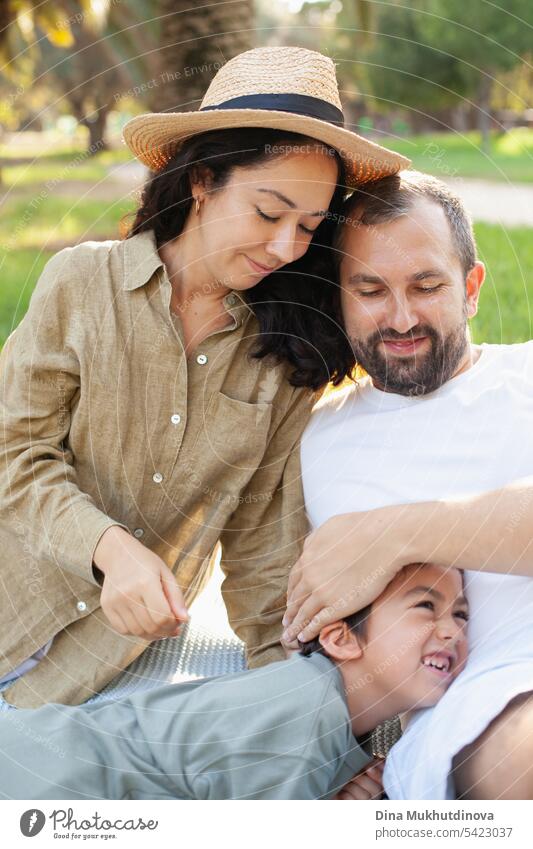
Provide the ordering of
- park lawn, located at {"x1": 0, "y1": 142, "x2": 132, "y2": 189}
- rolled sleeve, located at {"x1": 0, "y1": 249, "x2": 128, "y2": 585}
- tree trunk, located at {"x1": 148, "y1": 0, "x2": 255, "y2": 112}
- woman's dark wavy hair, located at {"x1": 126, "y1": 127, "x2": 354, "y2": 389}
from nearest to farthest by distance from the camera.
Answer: rolled sleeve, located at {"x1": 0, "y1": 249, "x2": 128, "y2": 585}, woman's dark wavy hair, located at {"x1": 126, "y1": 127, "x2": 354, "y2": 389}, tree trunk, located at {"x1": 148, "y1": 0, "x2": 255, "y2": 112}, park lawn, located at {"x1": 0, "y1": 142, "x2": 132, "y2": 189}

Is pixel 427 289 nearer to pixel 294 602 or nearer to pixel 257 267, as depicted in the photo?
pixel 257 267

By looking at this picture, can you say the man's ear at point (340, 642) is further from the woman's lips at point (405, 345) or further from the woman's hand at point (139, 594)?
the woman's lips at point (405, 345)

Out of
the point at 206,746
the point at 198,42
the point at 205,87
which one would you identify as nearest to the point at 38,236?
the point at 205,87

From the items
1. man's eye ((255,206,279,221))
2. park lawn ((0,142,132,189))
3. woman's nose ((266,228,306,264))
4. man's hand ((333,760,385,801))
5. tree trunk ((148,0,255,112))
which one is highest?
park lawn ((0,142,132,189))

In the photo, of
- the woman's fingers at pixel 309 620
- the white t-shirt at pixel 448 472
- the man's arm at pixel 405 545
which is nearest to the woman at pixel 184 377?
the white t-shirt at pixel 448 472

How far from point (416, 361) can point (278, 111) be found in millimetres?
624

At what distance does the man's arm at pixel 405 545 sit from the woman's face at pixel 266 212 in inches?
22.7

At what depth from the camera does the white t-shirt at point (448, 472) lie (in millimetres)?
1921

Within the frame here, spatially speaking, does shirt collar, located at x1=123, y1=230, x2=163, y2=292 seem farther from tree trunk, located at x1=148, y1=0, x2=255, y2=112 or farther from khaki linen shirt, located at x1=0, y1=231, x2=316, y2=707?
tree trunk, located at x1=148, y1=0, x2=255, y2=112

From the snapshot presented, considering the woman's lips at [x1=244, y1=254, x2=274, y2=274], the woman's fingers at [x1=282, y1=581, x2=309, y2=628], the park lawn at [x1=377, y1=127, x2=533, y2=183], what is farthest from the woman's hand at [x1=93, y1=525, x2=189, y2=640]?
the park lawn at [x1=377, y1=127, x2=533, y2=183]

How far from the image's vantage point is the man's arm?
202 cm

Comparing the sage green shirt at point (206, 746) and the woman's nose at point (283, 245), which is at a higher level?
the woman's nose at point (283, 245)

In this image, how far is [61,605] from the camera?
240 cm

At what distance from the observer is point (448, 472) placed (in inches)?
90.2
